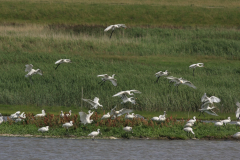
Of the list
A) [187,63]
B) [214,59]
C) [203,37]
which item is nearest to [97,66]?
[187,63]

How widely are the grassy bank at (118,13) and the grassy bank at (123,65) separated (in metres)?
9.00

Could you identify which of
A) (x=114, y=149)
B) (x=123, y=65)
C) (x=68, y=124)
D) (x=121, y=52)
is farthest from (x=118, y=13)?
(x=114, y=149)

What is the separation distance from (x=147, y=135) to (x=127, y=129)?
1.00 meters

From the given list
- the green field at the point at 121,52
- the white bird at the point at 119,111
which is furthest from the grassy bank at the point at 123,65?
the white bird at the point at 119,111

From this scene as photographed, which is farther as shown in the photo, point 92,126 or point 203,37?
point 203,37

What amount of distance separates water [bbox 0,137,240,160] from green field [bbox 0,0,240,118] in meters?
4.09

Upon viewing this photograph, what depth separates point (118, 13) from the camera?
201 ft

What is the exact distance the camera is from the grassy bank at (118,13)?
2266 inches

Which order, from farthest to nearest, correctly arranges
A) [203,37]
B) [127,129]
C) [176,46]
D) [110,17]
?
1. [110,17]
2. [203,37]
3. [176,46]
4. [127,129]

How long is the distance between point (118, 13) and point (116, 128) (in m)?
44.1

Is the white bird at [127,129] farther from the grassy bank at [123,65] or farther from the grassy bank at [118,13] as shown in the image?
the grassy bank at [118,13]

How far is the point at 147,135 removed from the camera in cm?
1800

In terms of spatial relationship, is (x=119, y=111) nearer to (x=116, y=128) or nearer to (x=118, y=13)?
(x=116, y=128)

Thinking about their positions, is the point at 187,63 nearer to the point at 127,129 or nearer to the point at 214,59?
the point at 214,59
